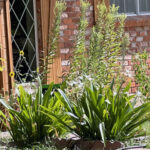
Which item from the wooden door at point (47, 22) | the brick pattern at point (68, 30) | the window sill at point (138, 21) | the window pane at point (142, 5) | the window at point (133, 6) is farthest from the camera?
the window pane at point (142, 5)

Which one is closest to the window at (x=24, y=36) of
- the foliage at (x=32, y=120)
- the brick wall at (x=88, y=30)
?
the brick wall at (x=88, y=30)

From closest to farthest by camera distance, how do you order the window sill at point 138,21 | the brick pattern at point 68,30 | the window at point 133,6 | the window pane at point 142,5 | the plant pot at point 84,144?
the plant pot at point 84,144 → the brick pattern at point 68,30 → the window sill at point 138,21 → the window at point 133,6 → the window pane at point 142,5

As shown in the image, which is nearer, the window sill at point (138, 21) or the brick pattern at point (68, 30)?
the brick pattern at point (68, 30)

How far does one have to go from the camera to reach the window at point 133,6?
33.9ft

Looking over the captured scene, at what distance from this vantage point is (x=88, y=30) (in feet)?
31.6

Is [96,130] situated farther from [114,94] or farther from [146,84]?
[146,84]

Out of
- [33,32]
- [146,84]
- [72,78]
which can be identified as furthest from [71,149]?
[33,32]

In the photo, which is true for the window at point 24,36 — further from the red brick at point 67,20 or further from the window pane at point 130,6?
the window pane at point 130,6

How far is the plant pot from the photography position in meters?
5.52

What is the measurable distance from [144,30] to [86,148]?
518cm

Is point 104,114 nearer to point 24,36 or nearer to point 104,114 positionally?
point 104,114

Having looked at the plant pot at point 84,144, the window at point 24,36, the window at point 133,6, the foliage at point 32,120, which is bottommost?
the plant pot at point 84,144

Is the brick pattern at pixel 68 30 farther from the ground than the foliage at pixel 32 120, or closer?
farther from the ground

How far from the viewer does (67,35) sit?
30.8 ft
